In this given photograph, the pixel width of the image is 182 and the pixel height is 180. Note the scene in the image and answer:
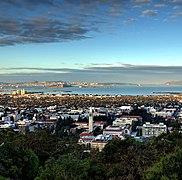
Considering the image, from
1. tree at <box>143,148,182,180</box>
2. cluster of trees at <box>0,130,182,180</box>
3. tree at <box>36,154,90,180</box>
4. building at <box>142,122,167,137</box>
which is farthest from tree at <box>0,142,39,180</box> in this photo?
building at <box>142,122,167,137</box>

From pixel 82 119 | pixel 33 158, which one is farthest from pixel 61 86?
pixel 33 158

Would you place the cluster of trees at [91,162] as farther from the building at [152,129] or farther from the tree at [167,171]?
the building at [152,129]

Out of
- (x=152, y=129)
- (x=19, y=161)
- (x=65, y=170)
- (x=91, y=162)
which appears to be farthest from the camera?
(x=152, y=129)

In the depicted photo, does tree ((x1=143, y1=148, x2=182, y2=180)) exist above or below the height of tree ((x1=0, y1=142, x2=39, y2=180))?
above

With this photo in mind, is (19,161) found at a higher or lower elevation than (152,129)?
higher

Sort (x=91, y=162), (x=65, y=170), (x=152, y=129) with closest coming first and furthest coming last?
(x=65, y=170) < (x=91, y=162) < (x=152, y=129)

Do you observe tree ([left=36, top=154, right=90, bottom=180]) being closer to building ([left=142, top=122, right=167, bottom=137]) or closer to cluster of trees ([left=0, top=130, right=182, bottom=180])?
cluster of trees ([left=0, top=130, right=182, bottom=180])

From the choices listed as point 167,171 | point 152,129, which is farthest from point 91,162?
point 152,129

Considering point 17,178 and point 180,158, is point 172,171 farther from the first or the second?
point 17,178

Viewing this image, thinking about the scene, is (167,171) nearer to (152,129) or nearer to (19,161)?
(19,161)
